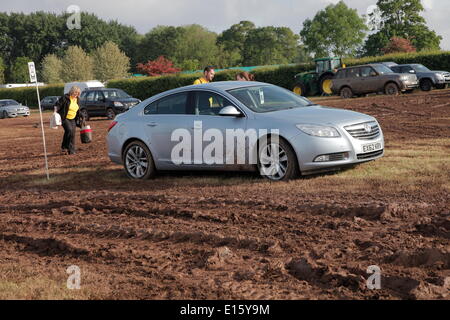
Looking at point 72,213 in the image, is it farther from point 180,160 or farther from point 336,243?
point 336,243

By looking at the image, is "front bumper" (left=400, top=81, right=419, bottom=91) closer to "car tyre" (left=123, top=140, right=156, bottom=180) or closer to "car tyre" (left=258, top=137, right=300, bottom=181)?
"car tyre" (left=123, top=140, right=156, bottom=180)

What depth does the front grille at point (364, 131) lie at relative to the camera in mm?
9413

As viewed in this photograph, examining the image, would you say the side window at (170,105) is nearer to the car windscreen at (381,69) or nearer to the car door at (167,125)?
the car door at (167,125)

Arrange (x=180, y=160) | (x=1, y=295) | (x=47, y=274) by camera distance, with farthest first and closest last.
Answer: (x=180, y=160) < (x=47, y=274) < (x=1, y=295)

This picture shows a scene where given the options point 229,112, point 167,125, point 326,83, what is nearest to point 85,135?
point 167,125

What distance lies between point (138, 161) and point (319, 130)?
338 centimetres

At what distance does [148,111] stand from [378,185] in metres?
4.24

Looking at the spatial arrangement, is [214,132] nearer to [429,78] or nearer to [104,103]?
[104,103]

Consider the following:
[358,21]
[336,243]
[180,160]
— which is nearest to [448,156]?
[180,160]

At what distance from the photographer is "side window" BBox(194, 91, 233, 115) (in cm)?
1011

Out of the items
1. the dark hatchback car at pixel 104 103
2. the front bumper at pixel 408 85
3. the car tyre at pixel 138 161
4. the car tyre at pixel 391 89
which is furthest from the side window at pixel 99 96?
the car tyre at pixel 138 161

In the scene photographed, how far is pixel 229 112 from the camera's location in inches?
378

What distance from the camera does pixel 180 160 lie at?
34.1ft

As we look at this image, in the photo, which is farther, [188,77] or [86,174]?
[188,77]
